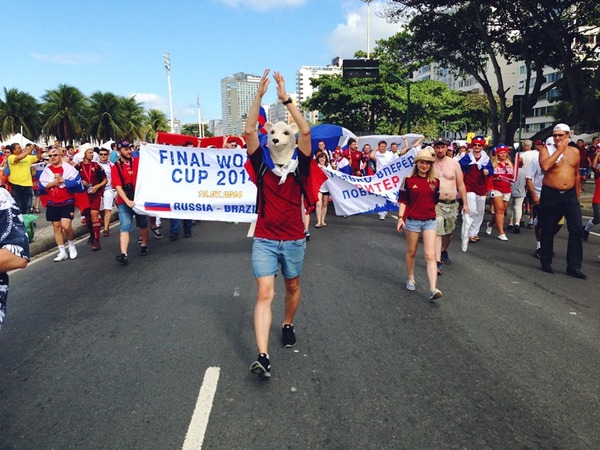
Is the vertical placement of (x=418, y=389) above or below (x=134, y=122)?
below

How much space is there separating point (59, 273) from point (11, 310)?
188 centimetres

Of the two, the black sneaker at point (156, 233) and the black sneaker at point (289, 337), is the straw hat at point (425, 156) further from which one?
the black sneaker at point (156, 233)

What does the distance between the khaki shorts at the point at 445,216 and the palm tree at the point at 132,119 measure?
2602 inches

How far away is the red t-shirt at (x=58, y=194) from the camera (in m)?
8.20

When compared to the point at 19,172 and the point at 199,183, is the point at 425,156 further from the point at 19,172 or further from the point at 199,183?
the point at 19,172

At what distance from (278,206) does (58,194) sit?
5.75 m

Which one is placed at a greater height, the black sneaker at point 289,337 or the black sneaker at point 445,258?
the black sneaker at point 289,337

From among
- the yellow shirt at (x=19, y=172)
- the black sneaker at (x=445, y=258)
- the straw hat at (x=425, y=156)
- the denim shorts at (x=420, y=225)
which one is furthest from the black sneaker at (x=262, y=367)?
the yellow shirt at (x=19, y=172)

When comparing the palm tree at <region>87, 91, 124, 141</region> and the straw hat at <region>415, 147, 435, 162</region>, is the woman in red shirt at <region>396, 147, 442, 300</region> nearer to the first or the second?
the straw hat at <region>415, 147, 435, 162</region>

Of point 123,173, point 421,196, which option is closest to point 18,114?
point 123,173

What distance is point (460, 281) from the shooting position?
6.66m

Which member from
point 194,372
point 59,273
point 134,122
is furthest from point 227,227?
Result: point 134,122

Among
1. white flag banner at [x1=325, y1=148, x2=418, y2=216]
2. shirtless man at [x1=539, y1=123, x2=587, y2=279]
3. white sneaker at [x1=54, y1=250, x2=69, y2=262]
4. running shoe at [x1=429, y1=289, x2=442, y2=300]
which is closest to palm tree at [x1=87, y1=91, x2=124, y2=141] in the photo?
white flag banner at [x1=325, y1=148, x2=418, y2=216]

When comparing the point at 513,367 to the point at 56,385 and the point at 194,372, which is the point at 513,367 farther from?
the point at 56,385
